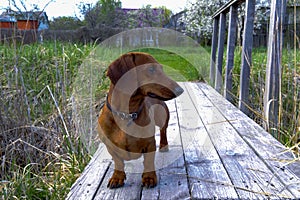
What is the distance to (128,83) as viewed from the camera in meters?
1.43

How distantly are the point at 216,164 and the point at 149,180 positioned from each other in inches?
18.6

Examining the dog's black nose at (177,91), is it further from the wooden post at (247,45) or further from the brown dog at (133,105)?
the wooden post at (247,45)

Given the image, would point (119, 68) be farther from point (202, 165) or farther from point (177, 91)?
point (202, 165)

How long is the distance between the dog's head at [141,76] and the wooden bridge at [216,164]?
0.47m

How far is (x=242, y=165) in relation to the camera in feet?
5.82

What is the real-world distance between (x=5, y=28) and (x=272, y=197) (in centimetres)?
301

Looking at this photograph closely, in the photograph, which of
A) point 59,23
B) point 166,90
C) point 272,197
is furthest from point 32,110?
point 59,23

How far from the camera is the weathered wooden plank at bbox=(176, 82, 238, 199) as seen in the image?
4.83 feet

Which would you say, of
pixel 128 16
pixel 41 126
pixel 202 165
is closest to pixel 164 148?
pixel 202 165

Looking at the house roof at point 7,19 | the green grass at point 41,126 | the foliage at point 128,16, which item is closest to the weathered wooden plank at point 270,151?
the green grass at point 41,126

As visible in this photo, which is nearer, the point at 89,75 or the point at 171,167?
the point at 171,167

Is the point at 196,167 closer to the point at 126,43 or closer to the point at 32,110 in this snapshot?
the point at 32,110

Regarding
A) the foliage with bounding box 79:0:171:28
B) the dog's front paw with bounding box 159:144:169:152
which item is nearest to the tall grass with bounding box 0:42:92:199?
the dog's front paw with bounding box 159:144:169:152

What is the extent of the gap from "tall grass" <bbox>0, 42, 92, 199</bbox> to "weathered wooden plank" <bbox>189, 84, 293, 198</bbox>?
1.08 meters
